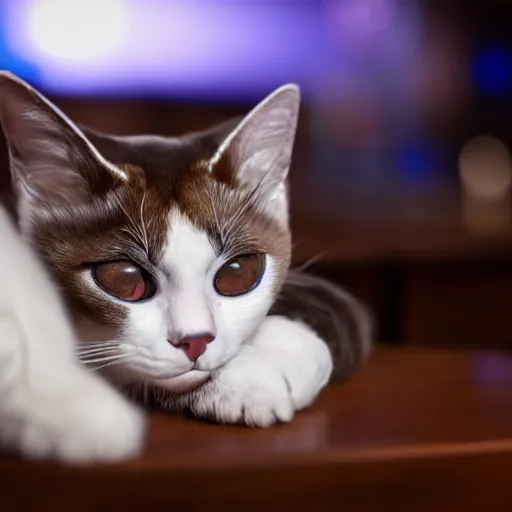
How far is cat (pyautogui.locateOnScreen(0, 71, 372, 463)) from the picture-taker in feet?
1.40

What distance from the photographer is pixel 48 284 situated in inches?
17.9

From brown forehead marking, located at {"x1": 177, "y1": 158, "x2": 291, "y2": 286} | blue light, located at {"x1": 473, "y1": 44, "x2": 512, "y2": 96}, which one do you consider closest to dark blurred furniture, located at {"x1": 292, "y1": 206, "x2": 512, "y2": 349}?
blue light, located at {"x1": 473, "y1": 44, "x2": 512, "y2": 96}

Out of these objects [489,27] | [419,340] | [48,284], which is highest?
[489,27]

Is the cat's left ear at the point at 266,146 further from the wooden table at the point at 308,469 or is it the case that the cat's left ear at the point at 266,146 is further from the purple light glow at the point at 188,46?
the purple light glow at the point at 188,46

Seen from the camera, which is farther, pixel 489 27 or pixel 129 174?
pixel 489 27

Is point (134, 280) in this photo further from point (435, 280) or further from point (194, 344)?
point (435, 280)

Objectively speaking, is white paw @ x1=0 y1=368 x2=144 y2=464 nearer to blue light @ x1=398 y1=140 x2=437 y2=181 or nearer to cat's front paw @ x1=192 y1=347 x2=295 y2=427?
cat's front paw @ x1=192 y1=347 x2=295 y2=427

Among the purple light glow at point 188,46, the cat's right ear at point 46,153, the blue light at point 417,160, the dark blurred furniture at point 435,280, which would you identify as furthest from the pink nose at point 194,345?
the blue light at point 417,160

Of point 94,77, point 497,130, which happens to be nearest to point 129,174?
point 94,77

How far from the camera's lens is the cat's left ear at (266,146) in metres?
0.49

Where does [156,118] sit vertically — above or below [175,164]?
below

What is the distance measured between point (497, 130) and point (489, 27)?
0.20m

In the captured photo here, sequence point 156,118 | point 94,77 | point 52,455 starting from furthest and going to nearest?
point 156,118 < point 94,77 < point 52,455

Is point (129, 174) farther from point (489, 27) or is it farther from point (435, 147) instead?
point (489, 27)
